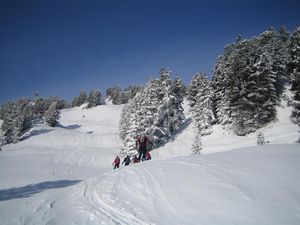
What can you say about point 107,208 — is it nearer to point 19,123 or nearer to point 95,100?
point 19,123

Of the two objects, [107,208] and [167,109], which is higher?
[167,109]

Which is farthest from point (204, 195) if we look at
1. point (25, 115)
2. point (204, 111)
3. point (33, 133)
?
point (25, 115)

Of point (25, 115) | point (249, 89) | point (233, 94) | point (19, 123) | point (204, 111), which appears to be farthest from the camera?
point (25, 115)

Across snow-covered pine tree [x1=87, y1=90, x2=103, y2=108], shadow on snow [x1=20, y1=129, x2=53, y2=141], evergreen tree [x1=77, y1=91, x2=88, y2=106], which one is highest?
evergreen tree [x1=77, y1=91, x2=88, y2=106]

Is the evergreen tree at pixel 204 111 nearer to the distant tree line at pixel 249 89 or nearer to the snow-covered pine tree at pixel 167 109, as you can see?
the distant tree line at pixel 249 89

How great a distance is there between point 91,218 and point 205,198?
11.4 ft

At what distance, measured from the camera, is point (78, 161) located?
37781mm

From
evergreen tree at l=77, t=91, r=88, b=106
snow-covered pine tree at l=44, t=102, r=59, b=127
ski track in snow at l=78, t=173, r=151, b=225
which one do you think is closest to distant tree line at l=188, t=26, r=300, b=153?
ski track in snow at l=78, t=173, r=151, b=225

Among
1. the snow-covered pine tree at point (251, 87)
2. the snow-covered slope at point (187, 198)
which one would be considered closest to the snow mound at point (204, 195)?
the snow-covered slope at point (187, 198)

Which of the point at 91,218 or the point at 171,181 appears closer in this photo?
the point at 91,218

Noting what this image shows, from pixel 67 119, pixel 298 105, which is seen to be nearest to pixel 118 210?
pixel 298 105

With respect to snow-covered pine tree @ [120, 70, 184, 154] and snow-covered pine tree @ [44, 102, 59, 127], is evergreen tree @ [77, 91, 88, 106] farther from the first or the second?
snow-covered pine tree @ [120, 70, 184, 154]

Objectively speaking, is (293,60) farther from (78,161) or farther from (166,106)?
(78,161)

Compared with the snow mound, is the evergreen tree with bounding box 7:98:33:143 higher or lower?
higher
